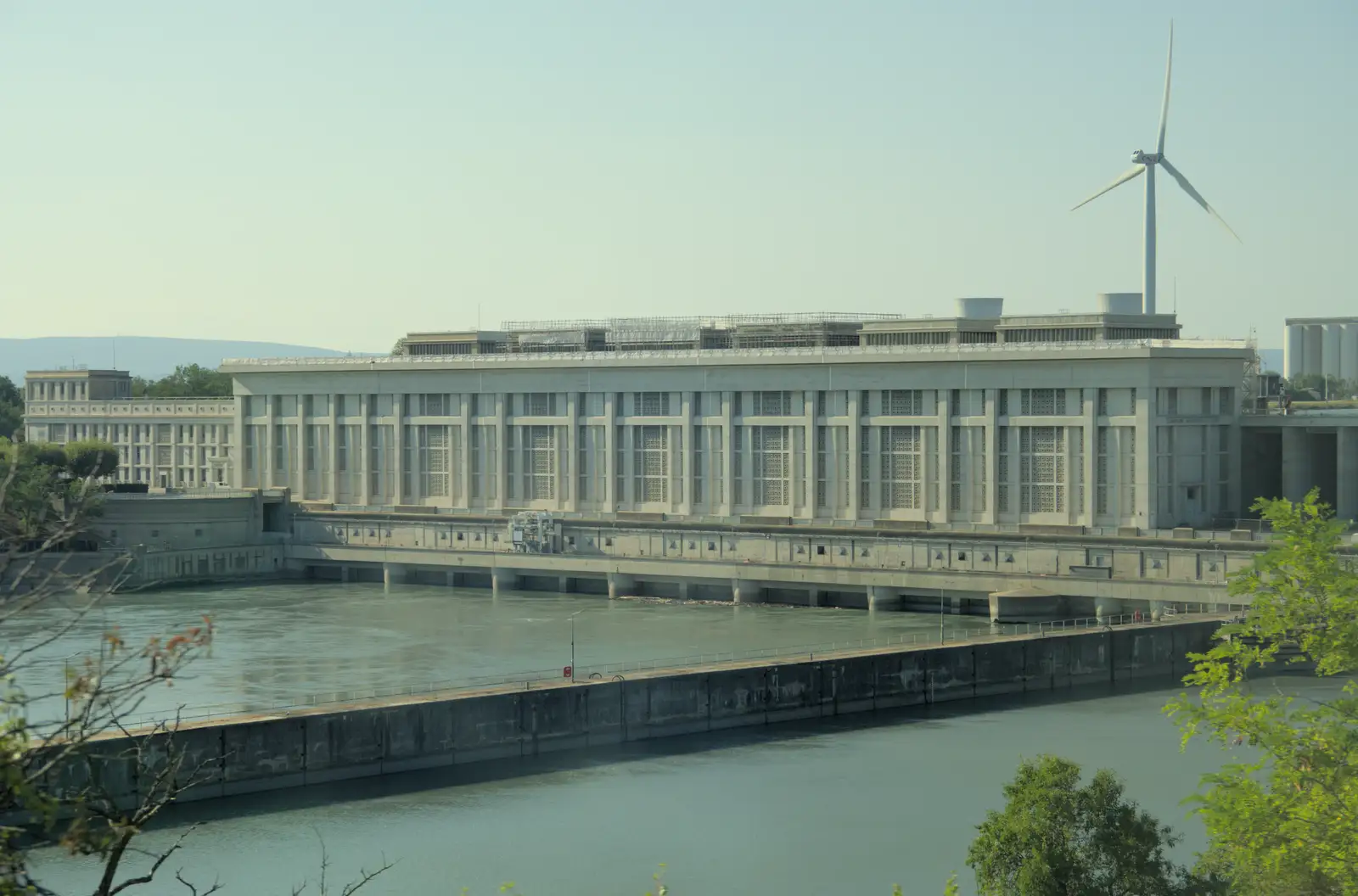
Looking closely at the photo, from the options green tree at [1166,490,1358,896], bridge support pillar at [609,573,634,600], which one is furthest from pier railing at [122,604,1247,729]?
green tree at [1166,490,1358,896]

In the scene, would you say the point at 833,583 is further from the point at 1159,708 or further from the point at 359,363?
the point at 359,363

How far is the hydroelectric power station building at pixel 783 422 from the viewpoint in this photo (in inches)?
4281

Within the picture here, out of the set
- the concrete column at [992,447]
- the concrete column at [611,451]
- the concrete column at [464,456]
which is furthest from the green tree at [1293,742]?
the concrete column at [464,456]

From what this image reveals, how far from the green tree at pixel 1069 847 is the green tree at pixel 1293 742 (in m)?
1.56

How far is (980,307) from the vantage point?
402 feet

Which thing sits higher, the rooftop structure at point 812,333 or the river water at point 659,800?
the rooftop structure at point 812,333

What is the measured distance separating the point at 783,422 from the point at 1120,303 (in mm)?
24756

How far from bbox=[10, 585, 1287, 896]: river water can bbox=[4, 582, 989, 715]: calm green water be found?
43cm

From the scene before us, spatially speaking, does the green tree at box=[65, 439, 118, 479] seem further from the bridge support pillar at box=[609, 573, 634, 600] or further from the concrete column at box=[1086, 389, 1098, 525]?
the concrete column at box=[1086, 389, 1098, 525]

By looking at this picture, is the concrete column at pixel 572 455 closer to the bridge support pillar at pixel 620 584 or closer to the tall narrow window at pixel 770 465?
the bridge support pillar at pixel 620 584

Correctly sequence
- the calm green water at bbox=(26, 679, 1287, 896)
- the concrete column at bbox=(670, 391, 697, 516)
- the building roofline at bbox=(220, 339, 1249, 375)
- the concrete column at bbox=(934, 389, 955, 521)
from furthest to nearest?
the concrete column at bbox=(670, 391, 697, 516), the concrete column at bbox=(934, 389, 955, 521), the building roofline at bbox=(220, 339, 1249, 375), the calm green water at bbox=(26, 679, 1287, 896)

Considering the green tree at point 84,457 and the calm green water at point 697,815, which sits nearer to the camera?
the calm green water at point 697,815

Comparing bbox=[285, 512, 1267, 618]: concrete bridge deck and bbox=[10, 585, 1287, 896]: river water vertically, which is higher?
bbox=[285, 512, 1267, 618]: concrete bridge deck

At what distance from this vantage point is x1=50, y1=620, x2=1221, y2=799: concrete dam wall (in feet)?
197
